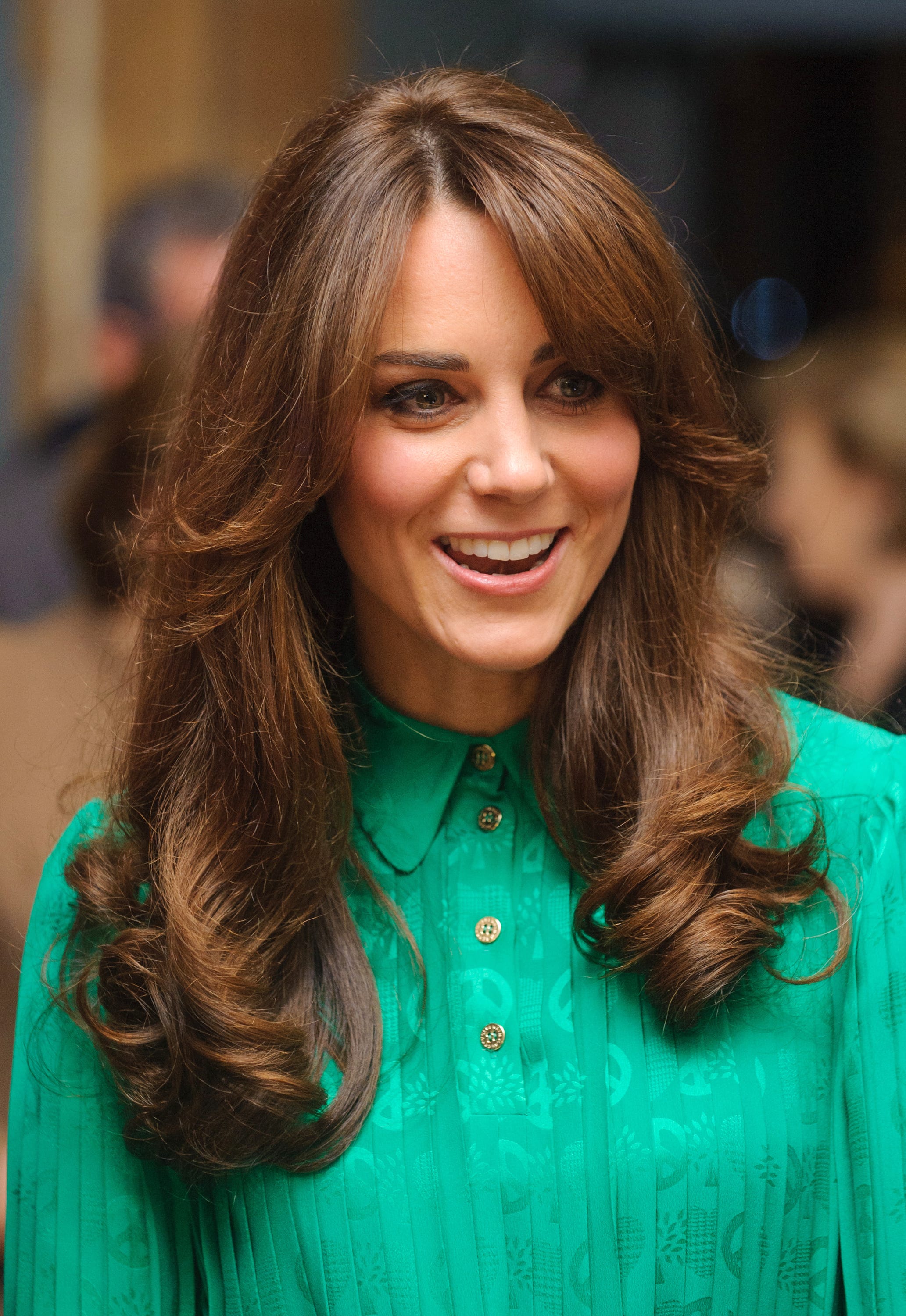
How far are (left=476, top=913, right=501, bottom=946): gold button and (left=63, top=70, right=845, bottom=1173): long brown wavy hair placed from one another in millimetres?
89

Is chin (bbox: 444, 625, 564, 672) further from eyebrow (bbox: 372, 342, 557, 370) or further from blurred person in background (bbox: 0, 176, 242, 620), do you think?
blurred person in background (bbox: 0, 176, 242, 620)

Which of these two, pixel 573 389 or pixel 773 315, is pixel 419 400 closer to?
pixel 573 389

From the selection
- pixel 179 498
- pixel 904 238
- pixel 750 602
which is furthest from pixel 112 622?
pixel 904 238

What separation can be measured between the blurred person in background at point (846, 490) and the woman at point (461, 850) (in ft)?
3.54

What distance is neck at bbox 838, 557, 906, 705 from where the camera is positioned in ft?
7.48

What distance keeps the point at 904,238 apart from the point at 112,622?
211 centimetres

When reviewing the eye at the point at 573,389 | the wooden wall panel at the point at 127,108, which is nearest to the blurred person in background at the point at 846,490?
the eye at the point at 573,389

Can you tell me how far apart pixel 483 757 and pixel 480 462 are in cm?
34

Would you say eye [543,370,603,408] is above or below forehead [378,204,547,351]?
below

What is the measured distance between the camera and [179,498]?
1482mm

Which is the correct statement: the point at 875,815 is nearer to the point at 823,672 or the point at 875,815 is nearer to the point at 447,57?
the point at 823,672

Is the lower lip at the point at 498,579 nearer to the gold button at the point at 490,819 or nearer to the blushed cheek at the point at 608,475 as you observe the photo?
the blushed cheek at the point at 608,475

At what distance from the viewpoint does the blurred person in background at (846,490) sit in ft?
8.64

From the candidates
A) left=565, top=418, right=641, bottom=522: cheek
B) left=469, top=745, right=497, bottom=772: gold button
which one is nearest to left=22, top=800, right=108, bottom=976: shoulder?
left=469, top=745, right=497, bottom=772: gold button
